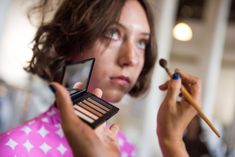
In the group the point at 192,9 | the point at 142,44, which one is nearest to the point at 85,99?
the point at 142,44

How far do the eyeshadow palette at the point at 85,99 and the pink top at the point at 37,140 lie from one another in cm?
15

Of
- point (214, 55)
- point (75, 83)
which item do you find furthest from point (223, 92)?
point (75, 83)

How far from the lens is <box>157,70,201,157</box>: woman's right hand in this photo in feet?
1.42

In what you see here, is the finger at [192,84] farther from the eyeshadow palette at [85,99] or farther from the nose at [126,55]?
the eyeshadow palette at [85,99]

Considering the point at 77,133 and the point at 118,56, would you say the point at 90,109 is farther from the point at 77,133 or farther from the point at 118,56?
the point at 118,56

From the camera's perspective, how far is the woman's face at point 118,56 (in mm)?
518

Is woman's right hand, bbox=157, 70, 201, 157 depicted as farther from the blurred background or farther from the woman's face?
the blurred background

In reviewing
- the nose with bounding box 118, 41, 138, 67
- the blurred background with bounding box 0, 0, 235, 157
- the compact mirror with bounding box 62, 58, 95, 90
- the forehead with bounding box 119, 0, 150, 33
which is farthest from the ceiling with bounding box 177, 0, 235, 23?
the compact mirror with bounding box 62, 58, 95, 90

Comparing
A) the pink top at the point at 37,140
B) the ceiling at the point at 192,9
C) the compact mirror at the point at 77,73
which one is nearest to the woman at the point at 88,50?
the pink top at the point at 37,140

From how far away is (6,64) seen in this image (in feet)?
5.56

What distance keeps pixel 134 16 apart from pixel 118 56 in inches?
3.8

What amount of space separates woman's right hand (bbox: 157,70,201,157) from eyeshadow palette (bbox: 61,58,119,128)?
0.40 feet

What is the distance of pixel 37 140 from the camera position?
547 millimetres

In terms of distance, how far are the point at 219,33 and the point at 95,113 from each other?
→ 278 cm
